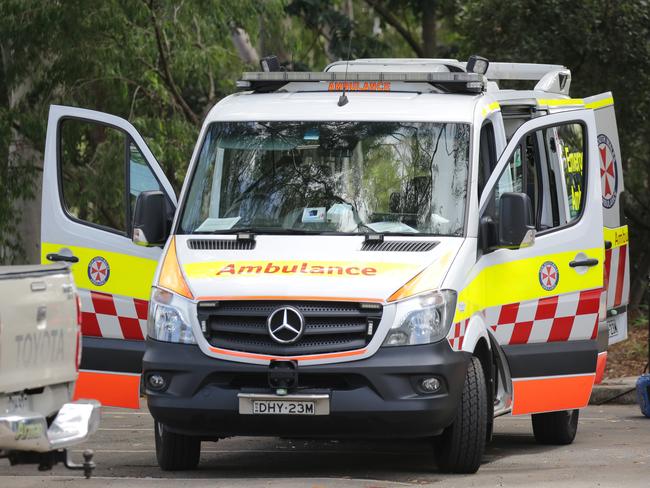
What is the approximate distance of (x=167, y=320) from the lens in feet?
31.0

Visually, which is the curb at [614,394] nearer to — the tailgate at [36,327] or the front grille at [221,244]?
the front grille at [221,244]

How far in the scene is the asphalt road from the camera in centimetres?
938

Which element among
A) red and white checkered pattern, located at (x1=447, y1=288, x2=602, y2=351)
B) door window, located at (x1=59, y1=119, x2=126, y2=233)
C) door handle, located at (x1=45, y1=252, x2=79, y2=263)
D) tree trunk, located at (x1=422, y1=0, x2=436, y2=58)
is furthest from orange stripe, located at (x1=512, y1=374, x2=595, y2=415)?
tree trunk, located at (x1=422, y1=0, x2=436, y2=58)

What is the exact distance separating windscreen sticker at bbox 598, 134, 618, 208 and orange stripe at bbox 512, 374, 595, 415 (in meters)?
2.57

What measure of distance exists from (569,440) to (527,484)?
2811mm

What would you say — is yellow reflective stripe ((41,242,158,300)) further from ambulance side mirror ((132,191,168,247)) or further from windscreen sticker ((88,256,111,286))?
ambulance side mirror ((132,191,168,247))

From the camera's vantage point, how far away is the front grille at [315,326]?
9.16 m

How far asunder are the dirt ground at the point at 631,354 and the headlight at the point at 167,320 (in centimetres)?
930

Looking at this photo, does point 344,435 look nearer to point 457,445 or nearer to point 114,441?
point 457,445

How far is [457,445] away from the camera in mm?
9672

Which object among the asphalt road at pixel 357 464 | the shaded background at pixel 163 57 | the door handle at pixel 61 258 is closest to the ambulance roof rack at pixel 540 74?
the asphalt road at pixel 357 464

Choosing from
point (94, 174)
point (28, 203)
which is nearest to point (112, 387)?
point (94, 174)

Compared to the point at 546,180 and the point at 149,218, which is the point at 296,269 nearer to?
the point at 149,218

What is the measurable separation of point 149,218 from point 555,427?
3489mm
